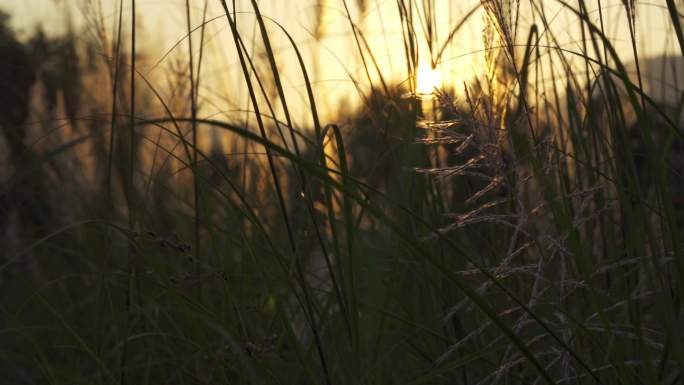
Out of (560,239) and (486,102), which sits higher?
Result: (486,102)

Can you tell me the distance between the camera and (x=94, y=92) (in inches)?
147

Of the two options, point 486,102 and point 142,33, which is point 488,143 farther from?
point 142,33

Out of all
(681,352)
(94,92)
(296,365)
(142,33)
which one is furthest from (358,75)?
(142,33)

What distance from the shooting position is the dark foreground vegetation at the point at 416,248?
0.94 meters

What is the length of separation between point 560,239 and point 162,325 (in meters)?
1.18

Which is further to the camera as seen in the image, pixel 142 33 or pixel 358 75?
pixel 142 33

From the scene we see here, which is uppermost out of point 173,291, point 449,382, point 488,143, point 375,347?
point 488,143

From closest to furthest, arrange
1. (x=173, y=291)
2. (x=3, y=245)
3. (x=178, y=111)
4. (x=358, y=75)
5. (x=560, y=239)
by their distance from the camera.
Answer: (x=560, y=239), (x=173, y=291), (x=358, y=75), (x=178, y=111), (x=3, y=245)

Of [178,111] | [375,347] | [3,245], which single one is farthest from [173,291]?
[3,245]

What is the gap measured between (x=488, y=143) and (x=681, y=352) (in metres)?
0.25

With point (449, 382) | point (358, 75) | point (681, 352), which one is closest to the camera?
point (681, 352)

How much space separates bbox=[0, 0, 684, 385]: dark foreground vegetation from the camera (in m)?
0.94

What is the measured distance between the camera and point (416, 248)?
2.86 feet

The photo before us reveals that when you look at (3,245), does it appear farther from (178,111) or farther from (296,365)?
(296,365)
